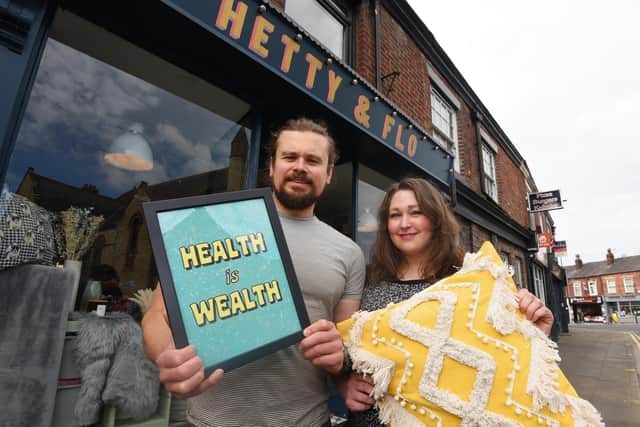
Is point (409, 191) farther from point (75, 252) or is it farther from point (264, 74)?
point (75, 252)

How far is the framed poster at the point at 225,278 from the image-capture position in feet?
3.28

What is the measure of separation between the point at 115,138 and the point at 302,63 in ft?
5.76

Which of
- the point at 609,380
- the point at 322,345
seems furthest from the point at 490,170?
the point at 322,345

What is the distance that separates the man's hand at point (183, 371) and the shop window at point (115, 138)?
193 centimetres

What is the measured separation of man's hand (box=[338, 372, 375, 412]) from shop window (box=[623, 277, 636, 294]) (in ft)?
196

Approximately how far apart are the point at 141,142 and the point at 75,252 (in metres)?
1.04

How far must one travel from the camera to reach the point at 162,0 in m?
2.16

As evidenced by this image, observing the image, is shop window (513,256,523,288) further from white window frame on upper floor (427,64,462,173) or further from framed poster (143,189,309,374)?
framed poster (143,189,309,374)

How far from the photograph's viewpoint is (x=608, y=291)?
154 ft

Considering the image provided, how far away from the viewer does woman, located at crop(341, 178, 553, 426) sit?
159 cm

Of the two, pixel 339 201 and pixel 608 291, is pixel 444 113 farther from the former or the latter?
pixel 608 291

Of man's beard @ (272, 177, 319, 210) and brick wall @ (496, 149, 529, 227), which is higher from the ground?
brick wall @ (496, 149, 529, 227)

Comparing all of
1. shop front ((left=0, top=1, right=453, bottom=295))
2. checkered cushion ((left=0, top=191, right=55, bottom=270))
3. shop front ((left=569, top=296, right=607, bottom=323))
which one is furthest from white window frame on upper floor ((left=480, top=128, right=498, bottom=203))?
shop front ((left=569, top=296, right=607, bottom=323))

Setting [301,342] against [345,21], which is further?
[345,21]
